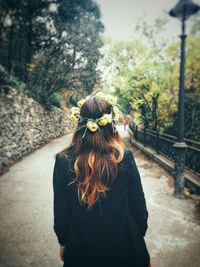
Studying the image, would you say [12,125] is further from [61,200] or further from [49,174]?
[61,200]

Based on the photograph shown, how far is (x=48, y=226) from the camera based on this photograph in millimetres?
4656

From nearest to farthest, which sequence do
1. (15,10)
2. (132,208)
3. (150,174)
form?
(132,208)
(150,174)
(15,10)

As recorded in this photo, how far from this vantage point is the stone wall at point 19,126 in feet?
31.2

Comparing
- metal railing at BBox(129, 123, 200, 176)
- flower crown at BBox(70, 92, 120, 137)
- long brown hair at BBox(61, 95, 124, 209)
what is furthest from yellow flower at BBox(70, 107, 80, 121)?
metal railing at BBox(129, 123, 200, 176)

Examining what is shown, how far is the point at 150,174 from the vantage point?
823cm

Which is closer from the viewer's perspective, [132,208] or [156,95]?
[132,208]

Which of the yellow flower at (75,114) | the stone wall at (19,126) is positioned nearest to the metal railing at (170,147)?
the yellow flower at (75,114)

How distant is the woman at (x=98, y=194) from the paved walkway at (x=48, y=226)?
70.9 inches

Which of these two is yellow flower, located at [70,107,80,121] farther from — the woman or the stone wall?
the stone wall

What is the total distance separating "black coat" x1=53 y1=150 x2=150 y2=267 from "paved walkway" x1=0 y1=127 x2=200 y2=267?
176 centimetres

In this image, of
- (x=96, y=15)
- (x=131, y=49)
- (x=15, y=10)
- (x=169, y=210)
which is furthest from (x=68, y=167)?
(x=96, y=15)

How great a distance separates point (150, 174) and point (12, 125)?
6317mm

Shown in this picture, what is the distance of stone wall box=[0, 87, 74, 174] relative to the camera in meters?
9.50

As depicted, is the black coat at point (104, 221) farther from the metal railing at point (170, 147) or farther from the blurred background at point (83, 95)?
the metal railing at point (170, 147)
